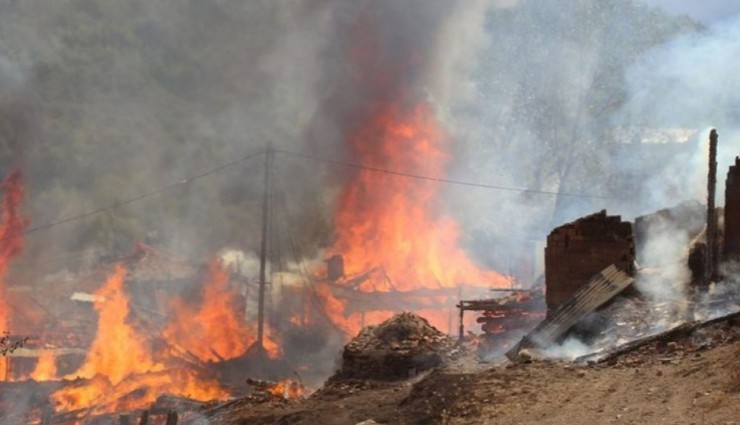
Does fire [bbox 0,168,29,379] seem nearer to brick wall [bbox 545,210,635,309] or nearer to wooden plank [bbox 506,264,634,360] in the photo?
brick wall [bbox 545,210,635,309]

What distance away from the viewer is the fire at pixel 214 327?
106 ft

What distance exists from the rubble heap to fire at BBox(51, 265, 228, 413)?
987 cm

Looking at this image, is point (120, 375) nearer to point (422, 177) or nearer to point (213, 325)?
point (213, 325)

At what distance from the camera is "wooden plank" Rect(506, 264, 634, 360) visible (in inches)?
570

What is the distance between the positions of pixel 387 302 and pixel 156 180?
20347 mm

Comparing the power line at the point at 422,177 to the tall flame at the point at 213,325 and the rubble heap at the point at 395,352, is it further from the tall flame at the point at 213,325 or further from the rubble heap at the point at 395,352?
the rubble heap at the point at 395,352

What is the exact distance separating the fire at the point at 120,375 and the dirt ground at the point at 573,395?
11.8m

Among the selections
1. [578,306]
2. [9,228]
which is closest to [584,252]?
[578,306]

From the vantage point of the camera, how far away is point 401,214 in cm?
4219

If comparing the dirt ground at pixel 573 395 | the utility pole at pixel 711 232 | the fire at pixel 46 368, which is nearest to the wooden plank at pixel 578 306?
the dirt ground at pixel 573 395

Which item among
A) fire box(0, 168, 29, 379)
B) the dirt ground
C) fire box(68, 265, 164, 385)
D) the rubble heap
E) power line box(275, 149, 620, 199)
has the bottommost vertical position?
the dirt ground

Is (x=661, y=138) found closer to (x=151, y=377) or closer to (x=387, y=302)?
(x=387, y=302)

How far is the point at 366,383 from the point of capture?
49.5 ft

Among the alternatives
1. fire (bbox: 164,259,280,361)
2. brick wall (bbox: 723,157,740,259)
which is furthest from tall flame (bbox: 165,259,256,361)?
brick wall (bbox: 723,157,740,259)
